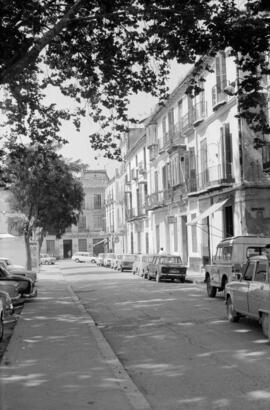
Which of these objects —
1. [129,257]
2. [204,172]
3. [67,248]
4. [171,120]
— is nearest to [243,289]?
[204,172]

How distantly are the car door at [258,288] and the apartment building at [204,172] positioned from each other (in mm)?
9688

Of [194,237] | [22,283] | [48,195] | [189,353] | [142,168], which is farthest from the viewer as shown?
[142,168]

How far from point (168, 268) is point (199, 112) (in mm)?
9974

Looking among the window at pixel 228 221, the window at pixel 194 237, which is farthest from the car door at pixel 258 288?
the window at pixel 194 237

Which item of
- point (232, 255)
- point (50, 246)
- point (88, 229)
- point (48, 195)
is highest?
point (88, 229)

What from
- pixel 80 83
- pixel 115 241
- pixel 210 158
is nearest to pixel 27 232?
pixel 210 158

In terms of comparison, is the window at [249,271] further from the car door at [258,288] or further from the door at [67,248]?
the door at [67,248]

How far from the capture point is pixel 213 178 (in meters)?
31.9

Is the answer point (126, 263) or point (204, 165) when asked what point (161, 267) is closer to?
point (204, 165)

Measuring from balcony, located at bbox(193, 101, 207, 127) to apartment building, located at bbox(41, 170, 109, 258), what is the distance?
6088 centimetres

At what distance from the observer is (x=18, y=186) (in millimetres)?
34750

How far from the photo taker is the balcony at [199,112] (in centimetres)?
3378

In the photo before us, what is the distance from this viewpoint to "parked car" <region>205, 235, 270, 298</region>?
18.3 meters

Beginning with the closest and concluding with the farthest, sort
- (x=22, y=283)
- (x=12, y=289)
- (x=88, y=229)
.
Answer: (x=12, y=289) < (x=22, y=283) < (x=88, y=229)
